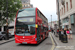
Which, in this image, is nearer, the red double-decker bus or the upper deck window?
the red double-decker bus

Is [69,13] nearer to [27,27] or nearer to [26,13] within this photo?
[26,13]

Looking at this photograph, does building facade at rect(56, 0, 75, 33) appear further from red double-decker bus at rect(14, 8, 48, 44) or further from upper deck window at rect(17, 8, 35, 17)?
red double-decker bus at rect(14, 8, 48, 44)

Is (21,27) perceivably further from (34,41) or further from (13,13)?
(13,13)

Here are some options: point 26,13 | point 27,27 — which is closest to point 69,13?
point 26,13

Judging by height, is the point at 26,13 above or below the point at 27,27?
above

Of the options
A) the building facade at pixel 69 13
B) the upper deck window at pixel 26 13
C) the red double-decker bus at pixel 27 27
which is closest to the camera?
the red double-decker bus at pixel 27 27

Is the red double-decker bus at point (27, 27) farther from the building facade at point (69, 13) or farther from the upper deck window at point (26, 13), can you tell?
the building facade at point (69, 13)

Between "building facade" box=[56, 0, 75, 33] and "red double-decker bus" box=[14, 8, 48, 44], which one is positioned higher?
"building facade" box=[56, 0, 75, 33]

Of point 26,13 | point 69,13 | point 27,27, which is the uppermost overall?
point 69,13

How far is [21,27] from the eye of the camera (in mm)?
9211

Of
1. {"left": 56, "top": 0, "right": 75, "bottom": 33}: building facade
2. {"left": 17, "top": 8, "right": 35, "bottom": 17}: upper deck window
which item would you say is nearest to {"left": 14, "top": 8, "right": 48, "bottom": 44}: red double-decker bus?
{"left": 17, "top": 8, "right": 35, "bottom": 17}: upper deck window

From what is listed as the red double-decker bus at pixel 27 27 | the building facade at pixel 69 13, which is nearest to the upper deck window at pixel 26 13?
the red double-decker bus at pixel 27 27

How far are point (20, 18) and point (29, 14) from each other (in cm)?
97

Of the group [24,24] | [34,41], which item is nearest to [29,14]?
[24,24]
